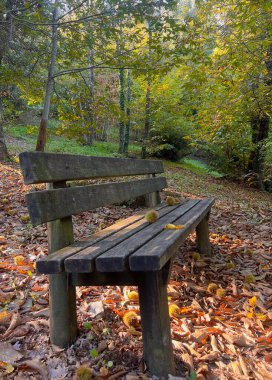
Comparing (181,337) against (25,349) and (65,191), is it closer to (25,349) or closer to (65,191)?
(25,349)

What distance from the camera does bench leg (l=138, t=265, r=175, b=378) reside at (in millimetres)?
1586

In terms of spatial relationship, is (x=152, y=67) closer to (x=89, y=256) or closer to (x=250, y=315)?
(x=250, y=315)

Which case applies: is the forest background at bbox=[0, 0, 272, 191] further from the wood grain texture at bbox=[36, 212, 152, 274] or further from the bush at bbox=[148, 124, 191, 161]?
the wood grain texture at bbox=[36, 212, 152, 274]

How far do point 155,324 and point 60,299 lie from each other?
0.55m

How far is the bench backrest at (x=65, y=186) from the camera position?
64.0 inches

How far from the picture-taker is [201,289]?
2602 millimetres

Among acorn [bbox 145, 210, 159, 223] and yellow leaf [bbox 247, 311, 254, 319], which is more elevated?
acorn [bbox 145, 210, 159, 223]

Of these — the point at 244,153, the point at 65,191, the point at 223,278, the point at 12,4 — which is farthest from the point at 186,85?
the point at 244,153

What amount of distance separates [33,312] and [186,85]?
13.6 feet

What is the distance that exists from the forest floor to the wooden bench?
0.15m

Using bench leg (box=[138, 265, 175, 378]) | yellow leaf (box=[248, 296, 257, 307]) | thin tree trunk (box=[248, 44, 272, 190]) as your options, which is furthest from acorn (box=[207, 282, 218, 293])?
thin tree trunk (box=[248, 44, 272, 190])

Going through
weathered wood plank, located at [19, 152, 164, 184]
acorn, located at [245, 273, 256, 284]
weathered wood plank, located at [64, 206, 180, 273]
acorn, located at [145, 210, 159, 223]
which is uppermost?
weathered wood plank, located at [19, 152, 164, 184]

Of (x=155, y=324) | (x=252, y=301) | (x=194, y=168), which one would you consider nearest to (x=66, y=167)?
(x=155, y=324)

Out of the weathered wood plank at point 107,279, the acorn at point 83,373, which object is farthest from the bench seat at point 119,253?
the acorn at point 83,373
